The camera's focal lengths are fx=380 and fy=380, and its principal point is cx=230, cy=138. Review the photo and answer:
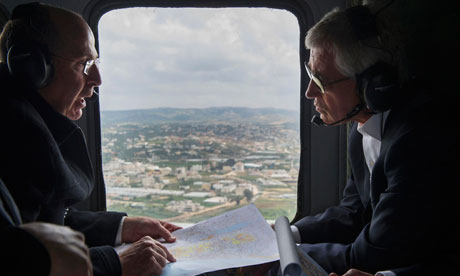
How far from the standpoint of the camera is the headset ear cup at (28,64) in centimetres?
124

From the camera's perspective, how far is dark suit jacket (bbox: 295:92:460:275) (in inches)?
41.2

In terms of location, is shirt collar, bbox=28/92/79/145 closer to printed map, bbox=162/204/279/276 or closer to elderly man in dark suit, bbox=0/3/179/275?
elderly man in dark suit, bbox=0/3/179/275

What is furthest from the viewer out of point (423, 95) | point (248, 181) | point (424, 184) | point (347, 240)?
point (248, 181)

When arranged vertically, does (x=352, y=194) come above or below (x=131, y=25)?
below

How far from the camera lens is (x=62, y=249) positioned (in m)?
0.56

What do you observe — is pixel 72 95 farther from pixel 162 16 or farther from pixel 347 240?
pixel 347 240

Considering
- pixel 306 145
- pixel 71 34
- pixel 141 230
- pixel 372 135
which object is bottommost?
pixel 141 230

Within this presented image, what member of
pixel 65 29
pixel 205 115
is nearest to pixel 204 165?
pixel 205 115

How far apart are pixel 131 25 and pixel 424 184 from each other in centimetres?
153

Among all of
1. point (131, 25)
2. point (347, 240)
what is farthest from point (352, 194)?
point (131, 25)

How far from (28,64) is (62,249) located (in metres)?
0.90

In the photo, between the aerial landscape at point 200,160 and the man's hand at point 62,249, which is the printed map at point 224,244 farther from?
the man's hand at point 62,249

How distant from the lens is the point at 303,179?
2.01 metres

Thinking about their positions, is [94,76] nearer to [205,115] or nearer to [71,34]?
[71,34]
